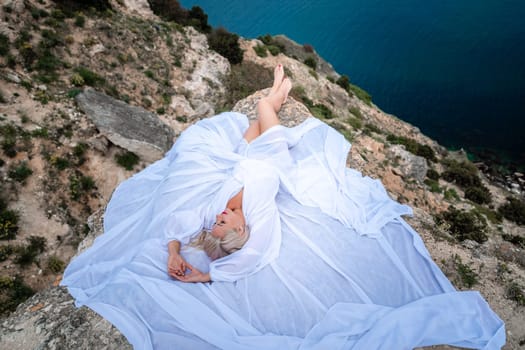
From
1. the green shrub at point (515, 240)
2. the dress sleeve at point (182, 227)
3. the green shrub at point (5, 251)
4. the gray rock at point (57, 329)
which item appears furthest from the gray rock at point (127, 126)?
the green shrub at point (515, 240)

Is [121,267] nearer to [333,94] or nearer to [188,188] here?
[188,188]

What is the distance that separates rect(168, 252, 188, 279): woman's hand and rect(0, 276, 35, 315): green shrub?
429 centimetres

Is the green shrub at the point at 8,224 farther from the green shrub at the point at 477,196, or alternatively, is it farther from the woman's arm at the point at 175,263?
the green shrub at the point at 477,196

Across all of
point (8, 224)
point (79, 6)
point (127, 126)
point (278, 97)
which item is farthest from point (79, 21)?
point (278, 97)

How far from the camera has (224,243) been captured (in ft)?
11.6

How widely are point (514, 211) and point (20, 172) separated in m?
14.8

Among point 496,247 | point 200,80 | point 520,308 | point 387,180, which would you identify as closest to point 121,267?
point 520,308

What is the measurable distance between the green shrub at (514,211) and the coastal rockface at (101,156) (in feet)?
0.87

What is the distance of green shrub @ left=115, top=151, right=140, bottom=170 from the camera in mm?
8547

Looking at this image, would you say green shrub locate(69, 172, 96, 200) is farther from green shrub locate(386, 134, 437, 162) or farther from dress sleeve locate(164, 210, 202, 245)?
green shrub locate(386, 134, 437, 162)

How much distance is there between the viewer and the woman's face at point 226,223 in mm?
3588

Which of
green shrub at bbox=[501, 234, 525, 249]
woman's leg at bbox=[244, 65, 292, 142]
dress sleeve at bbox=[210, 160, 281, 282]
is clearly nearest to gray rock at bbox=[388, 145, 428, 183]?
green shrub at bbox=[501, 234, 525, 249]

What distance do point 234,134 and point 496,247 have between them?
228 inches

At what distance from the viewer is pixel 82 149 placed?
8.13 metres
